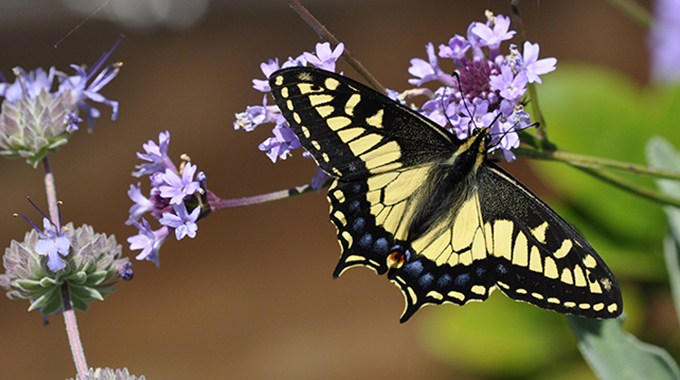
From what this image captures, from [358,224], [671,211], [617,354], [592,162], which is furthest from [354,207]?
[671,211]

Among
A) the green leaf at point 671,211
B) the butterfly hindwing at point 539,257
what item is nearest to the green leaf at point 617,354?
the butterfly hindwing at point 539,257

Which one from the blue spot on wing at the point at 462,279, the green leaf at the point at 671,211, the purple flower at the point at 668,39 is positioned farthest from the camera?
the purple flower at the point at 668,39

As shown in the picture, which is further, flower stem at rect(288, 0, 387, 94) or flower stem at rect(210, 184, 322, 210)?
flower stem at rect(210, 184, 322, 210)

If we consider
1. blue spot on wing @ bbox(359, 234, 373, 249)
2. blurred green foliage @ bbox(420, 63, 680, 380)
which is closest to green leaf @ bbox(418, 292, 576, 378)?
blurred green foliage @ bbox(420, 63, 680, 380)

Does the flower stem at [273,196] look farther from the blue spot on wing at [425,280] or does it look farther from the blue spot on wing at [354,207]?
the blue spot on wing at [425,280]

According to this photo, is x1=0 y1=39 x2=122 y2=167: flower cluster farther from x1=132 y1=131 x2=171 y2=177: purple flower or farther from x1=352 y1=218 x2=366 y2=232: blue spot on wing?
x1=352 y1=218 x2=366 y2=232: blue spot on wing

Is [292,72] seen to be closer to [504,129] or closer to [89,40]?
[504,129]
